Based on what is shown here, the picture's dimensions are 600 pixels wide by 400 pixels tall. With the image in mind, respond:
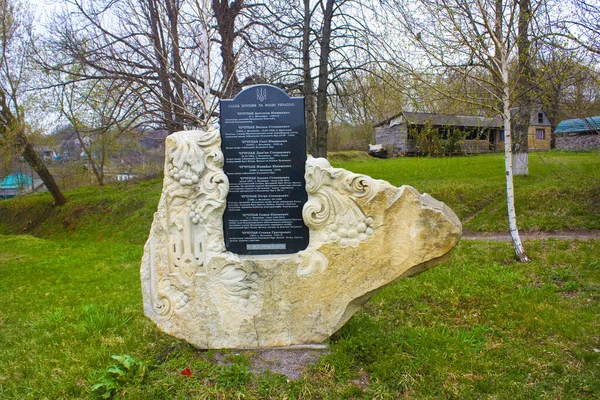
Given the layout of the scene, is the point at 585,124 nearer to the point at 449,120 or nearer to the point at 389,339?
the point at 449,120

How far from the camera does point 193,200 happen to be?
4.21 m

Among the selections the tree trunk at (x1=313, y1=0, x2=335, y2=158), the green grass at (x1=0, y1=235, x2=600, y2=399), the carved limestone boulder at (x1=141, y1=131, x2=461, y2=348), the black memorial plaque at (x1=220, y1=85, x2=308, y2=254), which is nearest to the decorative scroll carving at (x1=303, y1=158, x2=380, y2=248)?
the carved limestone boulder at (x1=141, y1=131, x2=461, y2=348)

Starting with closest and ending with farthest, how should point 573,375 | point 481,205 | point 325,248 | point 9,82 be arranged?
point 573,375, point 325,248, point 481,205, point 9,82

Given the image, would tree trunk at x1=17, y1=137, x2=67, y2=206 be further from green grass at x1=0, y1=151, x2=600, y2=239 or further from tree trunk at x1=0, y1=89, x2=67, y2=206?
green grass at x1=0, y1=151, x2=600, y2=239

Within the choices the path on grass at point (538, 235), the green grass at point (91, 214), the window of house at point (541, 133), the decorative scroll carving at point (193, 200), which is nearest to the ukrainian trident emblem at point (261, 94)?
the decorative scroll carving at point (193, 200)

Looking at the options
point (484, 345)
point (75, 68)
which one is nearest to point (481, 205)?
point (484, 345)

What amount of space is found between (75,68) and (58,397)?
38.0 ft

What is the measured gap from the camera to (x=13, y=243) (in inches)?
520

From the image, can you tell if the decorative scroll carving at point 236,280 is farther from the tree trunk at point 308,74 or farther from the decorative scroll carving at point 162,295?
the tree trunk at point 308,74

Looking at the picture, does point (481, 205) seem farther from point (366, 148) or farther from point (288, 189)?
point (366, 148)

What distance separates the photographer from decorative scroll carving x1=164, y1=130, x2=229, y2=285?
13.6ft

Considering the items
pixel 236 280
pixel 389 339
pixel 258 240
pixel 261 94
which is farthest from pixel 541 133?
pixel 236 280

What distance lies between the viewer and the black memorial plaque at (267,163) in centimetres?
416

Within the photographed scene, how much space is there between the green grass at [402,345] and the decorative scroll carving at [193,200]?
3.18 ft
